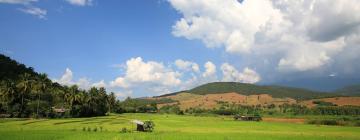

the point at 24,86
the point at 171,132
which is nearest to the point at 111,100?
the point at 24,86

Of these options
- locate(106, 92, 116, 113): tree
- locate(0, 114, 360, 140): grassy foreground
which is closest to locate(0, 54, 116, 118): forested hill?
locate(106, 92, 116, 113): tree

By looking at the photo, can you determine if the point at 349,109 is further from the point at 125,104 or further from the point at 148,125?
the point at 148,125

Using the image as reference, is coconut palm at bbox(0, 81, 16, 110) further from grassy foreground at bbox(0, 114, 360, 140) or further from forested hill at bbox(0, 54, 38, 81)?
grassy foreground at bbox(0, 114, 360, 140)

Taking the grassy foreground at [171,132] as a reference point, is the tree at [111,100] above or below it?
above

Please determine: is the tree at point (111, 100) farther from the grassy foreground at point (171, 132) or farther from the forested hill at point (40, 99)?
the grassy foreground at point (171, 132)

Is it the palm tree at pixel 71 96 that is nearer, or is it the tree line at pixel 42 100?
the tree line at pixel 42 100

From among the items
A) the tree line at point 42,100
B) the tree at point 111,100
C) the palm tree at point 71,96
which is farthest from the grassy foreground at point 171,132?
the tree at point 111,100

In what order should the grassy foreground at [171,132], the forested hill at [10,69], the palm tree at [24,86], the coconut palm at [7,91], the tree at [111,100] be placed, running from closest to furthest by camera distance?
the grassy foreground at [171,132] → the coconut palm at [7,91] → the palm tree at [24,86] → the forested hill at [10,69] → the tree at [111,100]

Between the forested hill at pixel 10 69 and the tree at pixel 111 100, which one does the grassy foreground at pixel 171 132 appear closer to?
the forested hill at pixel 10 69

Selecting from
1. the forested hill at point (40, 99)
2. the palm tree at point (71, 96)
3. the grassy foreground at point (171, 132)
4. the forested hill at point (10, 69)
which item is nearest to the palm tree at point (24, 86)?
the forested hill at point (40, 99)

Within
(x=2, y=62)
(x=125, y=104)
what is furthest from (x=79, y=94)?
(x=125, y=104)

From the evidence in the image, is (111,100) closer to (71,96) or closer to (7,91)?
(71,96)

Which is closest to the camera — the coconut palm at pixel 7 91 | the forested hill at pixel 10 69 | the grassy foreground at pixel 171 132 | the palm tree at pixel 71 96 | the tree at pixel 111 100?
the grassy foreground at pixel 171 132

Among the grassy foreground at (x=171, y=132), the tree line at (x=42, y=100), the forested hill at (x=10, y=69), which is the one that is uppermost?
the forested hill at (x=10, y=69)
